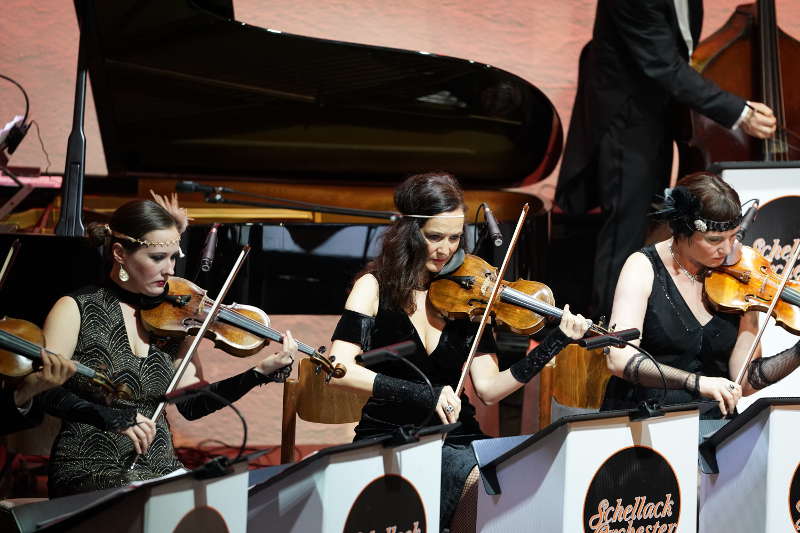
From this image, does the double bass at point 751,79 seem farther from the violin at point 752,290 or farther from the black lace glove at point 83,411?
the black lace glove at point 83,411

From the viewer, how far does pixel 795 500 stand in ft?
7.75

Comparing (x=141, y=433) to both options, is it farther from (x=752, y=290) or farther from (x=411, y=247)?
(x=752, y=290)

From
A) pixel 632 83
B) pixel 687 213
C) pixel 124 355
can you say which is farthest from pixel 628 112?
pixel 124 355

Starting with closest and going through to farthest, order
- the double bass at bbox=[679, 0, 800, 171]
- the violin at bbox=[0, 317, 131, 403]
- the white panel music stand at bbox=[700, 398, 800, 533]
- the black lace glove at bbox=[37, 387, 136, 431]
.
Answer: the violin at bbox=[0, 317, 131, 403] < the black lace glove at bbox=[37, 387, 136, 431] < the white panel music stand at bbox=[700, 398, 800, 533] < the double bass at bbox=[679, 0, 800, 171]

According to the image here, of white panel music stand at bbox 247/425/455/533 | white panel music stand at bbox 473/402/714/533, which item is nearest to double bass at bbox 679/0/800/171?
white panel music stand at bbox 473/402/714/533

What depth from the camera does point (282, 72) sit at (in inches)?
148

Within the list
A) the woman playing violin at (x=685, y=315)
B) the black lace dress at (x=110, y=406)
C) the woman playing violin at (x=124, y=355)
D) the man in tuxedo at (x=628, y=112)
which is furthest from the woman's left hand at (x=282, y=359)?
the man in tuxedo at (x=628, y=112)

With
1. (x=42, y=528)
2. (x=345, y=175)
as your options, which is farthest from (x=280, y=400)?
(x=42, y=528)

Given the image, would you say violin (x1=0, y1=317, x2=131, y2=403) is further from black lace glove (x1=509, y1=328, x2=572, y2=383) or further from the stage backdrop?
the stage backdrop

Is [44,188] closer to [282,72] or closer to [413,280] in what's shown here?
[282,72]

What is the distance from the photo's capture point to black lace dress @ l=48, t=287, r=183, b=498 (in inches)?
92.4

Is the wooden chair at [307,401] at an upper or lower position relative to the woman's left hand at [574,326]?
lower

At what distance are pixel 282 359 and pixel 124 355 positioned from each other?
39 cm

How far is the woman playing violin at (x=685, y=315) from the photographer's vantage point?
108 inches
